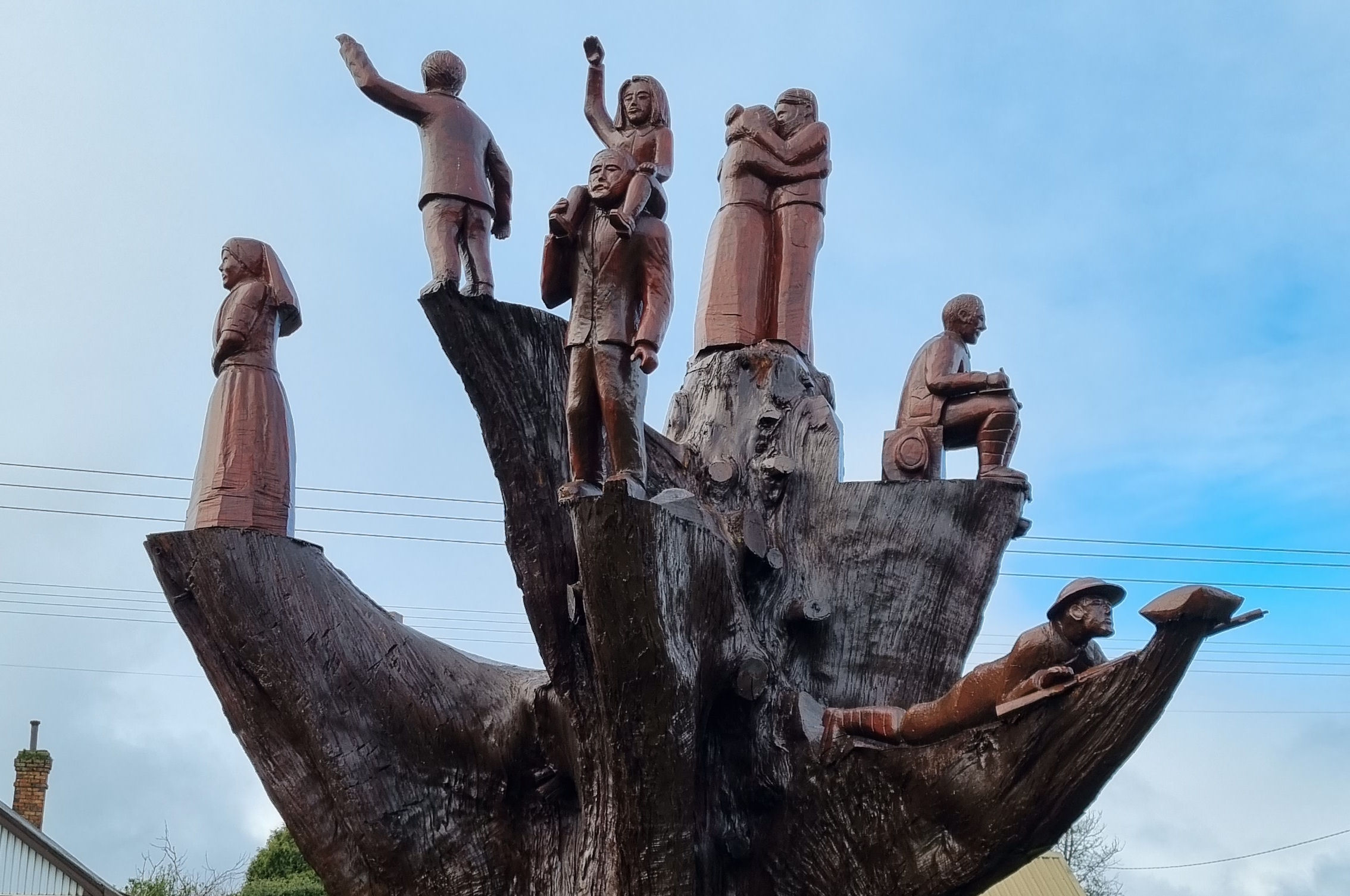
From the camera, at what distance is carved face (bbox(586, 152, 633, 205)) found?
6.59 m

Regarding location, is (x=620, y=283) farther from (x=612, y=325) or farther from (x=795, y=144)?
(x=795, y=144)

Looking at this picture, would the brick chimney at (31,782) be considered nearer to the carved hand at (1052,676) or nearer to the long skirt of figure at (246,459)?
the long skirt of figure at (246,459)

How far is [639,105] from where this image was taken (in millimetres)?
7305

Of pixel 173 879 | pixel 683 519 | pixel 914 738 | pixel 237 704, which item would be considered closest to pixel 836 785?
pixel 914 738

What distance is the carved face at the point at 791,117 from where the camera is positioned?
920cm

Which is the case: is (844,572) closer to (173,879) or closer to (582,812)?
(582,812)

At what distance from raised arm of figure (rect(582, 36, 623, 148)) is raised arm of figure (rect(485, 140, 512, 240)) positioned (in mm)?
560

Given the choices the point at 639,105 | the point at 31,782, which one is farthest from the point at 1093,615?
the point at 31,782

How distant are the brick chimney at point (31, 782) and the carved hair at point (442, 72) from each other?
54.6 ft

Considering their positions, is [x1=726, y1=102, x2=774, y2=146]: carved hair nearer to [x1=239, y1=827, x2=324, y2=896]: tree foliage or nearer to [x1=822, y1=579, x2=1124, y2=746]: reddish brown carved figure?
[x1=822, y1=579, x2=1124, y2=746]: reddish brown carved figure

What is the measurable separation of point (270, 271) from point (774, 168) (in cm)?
303

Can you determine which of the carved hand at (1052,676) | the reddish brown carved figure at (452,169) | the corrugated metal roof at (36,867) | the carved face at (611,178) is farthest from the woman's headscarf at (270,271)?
the corrugated metal roof at (36,867)

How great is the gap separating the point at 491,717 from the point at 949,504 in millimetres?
2555

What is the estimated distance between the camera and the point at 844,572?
25.3 feet
